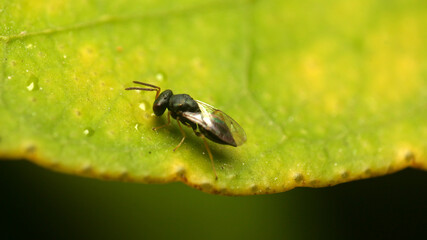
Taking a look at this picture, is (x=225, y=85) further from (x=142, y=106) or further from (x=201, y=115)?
(x=142, y=106)

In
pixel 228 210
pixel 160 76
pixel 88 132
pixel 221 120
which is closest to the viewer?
pixel 88 132

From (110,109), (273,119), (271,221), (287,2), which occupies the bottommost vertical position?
(271,221)

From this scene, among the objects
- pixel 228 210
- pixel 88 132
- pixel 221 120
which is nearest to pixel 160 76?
pixel 221 120

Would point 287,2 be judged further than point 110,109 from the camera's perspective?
Yes

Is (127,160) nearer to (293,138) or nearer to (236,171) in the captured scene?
(236,171)

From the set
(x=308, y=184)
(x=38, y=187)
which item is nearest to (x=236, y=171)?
(x=308, y=184)
